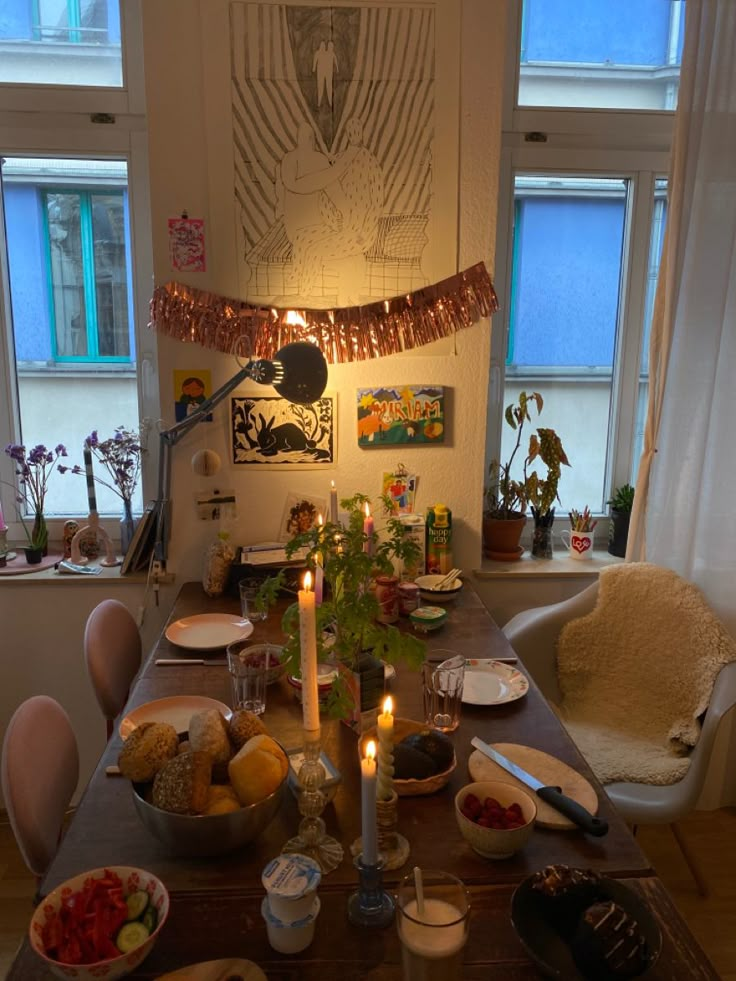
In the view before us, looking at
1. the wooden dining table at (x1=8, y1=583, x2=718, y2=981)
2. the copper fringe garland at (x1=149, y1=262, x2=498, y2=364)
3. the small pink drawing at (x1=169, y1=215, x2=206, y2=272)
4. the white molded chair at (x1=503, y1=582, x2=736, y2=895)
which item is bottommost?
the white molded chair at (x1=503, y1=582, x2=736, y2=895)

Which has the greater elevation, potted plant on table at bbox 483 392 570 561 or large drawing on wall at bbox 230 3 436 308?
large drawing on wall at bbox 230 3 436 308

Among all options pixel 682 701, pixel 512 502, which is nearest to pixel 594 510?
pixel 512 502

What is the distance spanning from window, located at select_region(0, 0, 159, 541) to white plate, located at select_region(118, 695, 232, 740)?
1.18 m

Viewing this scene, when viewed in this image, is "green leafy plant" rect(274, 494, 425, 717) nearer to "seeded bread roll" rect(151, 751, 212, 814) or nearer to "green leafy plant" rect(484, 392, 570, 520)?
"seeded bread roll" rect(151, 751, 212, 814)

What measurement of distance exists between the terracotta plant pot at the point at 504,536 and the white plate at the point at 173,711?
1.25m

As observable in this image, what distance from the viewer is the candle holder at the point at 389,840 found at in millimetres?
1036

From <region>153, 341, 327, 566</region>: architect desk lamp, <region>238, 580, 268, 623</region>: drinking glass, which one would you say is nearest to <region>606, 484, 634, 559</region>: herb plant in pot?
<region>153, 341, 327, 566</region>: architect desk lamp

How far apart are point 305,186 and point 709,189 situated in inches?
44.7

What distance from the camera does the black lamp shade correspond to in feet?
6.15

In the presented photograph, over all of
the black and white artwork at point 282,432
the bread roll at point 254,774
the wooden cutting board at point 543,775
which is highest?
the black and white artwork at point 282,432

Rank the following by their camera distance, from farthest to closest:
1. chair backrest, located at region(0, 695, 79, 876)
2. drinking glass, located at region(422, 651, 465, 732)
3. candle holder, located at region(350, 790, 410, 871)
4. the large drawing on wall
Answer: the large drawing on wall → drinking glass, located at region(422, 651, 465, 732) → chair backrest, located at region(0, 695, 79, 876) → candle holder, located at region(350, 790, 410, 871)

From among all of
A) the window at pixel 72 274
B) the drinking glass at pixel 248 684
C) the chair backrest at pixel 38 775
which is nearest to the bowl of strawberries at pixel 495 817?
the drinking glass at pixel 248 684

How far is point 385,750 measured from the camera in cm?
98

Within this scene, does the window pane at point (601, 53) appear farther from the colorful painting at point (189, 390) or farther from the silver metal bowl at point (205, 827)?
the silver metal bowl at point (205, 827)
